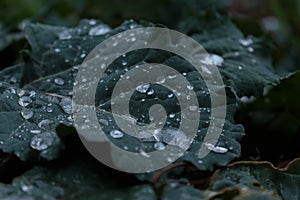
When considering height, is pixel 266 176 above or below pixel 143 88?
below

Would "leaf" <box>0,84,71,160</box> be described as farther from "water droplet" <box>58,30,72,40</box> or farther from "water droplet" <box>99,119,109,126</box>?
"water droplet" <box>58,30,72,40</box>

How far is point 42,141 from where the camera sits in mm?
1076

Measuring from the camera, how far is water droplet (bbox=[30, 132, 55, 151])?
106 cm

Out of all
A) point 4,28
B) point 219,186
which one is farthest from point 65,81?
point 4,28

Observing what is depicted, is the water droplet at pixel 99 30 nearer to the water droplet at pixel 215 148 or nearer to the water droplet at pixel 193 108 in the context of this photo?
the water droplet at pixel 193 108

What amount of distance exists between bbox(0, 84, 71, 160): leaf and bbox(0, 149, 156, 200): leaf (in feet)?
0.12

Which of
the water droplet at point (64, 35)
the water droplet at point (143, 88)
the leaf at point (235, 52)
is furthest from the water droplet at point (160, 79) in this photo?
the water droplet at point (64, 35)

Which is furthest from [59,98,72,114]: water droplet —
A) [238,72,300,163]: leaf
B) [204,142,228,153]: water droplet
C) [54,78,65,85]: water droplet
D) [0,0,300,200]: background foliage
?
[238,72,300,163]: leaf

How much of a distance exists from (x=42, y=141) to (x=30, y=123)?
83 mm

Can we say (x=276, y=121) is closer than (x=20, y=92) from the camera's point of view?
No

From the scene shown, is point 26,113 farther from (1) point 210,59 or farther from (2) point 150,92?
(1) point 210,59

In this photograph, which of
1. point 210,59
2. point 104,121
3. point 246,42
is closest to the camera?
point 104,121

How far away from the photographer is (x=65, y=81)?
137 centimetres

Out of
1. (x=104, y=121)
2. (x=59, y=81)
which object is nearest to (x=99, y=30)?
(x=59, y=81)
